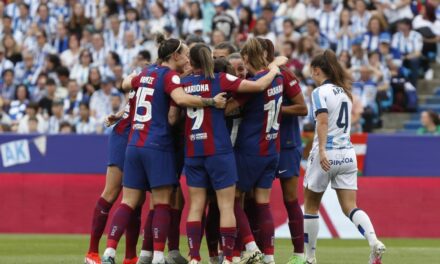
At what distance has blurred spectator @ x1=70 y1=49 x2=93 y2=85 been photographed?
25828 mm

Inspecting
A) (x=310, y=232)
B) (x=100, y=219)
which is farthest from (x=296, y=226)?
(x=100, y=219)

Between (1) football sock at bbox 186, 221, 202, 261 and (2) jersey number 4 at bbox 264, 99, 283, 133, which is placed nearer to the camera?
(1) football sock at bbox 186, 221, 202, 261

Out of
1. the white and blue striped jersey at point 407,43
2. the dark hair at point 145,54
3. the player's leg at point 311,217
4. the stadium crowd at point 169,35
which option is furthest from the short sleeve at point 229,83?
the white and blue striped jersey at point 407,43

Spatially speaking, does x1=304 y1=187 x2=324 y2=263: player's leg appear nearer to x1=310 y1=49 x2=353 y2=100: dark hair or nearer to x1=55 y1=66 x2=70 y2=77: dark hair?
x1=310 y1=49 x2=353 y2=100: dark hair

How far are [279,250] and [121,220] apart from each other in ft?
13.2

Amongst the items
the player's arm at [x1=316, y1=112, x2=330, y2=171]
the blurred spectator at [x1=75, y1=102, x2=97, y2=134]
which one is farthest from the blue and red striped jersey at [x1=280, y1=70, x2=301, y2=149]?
the blurred spectator at [x1=75, y1=102, x2=97, y2=134]

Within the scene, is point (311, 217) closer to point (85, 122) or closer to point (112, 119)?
point (112, 119)

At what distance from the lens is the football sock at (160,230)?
1332cm

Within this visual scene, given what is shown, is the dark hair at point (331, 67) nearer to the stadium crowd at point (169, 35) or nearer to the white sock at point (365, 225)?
the white sock at point (365, 225)

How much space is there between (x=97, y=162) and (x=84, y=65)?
404 centimetres

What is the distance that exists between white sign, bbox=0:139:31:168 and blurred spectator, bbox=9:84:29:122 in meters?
2.19

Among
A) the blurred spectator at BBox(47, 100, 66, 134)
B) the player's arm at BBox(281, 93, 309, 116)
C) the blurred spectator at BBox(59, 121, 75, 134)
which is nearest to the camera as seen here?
the player's arm at BBox(281, 93, 309, 116)

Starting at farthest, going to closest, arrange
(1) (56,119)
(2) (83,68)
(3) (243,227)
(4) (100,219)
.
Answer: (2) (83,68)
(1) (56,119)
(4) (100,219)
(3) (243,227)

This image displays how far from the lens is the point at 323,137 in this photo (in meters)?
13.6
